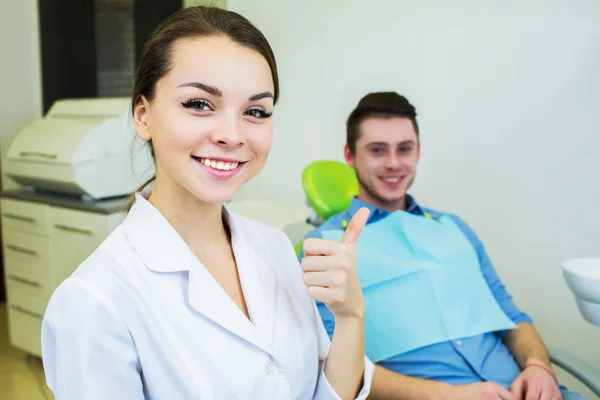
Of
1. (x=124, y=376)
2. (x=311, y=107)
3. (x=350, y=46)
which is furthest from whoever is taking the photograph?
(x=311, y=107)

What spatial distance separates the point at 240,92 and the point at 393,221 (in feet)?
2.91

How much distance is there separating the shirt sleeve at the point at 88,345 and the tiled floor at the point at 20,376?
77.2 inches

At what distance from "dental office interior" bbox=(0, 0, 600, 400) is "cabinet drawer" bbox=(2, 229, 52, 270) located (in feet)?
0.03

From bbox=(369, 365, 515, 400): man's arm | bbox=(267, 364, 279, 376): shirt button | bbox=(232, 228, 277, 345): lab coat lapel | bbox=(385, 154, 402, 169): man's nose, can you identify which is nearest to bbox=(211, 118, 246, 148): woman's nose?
bbox=(232, 228, 277, 345): lab coat lapel

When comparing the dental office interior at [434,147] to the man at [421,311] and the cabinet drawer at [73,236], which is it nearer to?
the cabinet drawer at [73,236]

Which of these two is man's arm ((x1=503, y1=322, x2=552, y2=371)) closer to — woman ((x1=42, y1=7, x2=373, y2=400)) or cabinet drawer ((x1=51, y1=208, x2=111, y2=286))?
woman ((x1=42, y1=7, x2=373, y2=400))

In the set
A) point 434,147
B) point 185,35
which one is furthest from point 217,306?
point 434,147

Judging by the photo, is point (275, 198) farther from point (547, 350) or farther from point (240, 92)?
point (240, 92)

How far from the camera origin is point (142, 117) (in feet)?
3.03

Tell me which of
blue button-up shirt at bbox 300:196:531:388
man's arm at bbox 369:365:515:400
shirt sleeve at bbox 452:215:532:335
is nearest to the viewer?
man's arm at bbox 369:365:515:400

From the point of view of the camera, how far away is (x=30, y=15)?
139 inches

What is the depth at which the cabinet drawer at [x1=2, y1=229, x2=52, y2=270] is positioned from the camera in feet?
8.74

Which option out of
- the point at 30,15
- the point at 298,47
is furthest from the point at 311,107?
the point at 30,15

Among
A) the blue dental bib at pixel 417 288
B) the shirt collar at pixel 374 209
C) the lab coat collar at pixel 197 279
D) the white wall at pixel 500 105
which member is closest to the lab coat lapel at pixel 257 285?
the lab coat collar at pixel 197 279
